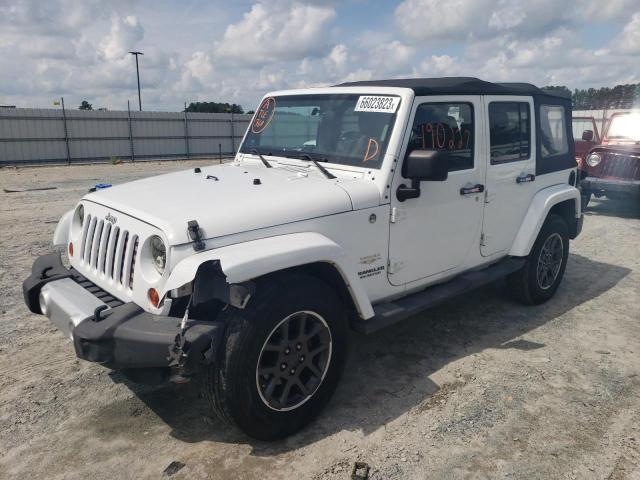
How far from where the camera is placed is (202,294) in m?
2.58

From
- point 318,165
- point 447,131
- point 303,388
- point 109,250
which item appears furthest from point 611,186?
point 109,250

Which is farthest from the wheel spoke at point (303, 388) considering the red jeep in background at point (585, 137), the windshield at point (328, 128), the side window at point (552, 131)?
the red jeep in background at point (585, 137)

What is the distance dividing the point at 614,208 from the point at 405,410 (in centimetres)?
991

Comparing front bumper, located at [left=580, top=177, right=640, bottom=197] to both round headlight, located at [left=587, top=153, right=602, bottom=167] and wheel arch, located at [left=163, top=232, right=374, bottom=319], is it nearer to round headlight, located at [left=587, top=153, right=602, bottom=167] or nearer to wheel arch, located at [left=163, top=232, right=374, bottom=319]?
round headlight, located at [left=587, top=153, right=602, bottom=167]

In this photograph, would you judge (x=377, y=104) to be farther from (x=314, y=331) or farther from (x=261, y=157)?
(x=314, y=331)

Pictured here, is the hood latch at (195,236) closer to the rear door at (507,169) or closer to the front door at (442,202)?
the front door at (442,202)

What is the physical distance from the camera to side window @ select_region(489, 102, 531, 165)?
441 cm

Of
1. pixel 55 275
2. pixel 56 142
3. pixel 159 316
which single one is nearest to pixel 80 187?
pixel 56 142

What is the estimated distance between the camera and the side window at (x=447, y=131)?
12.2 ft

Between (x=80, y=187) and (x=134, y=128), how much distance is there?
11753 mm

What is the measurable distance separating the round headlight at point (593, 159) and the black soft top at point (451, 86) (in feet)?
21.5

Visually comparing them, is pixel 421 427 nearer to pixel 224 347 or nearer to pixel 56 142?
pixel 224 347

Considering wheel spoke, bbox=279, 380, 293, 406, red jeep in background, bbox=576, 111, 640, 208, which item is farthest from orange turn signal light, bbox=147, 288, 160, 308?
red jeep in background, bbox=576, 111, 640, 208

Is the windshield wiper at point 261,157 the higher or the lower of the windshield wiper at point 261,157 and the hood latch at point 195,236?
the higher
